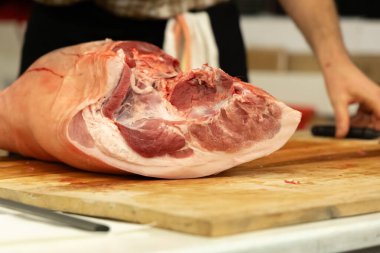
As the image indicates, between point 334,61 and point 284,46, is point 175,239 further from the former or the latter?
point 284,46

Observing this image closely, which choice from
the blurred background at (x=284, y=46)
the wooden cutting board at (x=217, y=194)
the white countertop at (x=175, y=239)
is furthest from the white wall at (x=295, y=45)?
the white countertop at (x=175, y=239)

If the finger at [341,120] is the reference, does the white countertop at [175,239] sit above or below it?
above

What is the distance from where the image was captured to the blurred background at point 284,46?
4.29 m

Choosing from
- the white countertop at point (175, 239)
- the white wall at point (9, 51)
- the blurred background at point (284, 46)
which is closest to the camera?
the white countertop at point (175, 239)

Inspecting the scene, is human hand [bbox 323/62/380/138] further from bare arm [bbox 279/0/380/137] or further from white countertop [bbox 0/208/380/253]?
white countertop [bbox 0/208/380/253]

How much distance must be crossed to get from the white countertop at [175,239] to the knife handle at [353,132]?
0.96 metres

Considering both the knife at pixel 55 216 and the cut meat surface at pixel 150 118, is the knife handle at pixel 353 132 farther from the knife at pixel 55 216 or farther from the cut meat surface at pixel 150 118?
the knife at pixel 55 216

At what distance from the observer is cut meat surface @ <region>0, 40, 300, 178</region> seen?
1484 millimetres

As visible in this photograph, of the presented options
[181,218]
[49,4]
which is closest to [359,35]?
[49,4]

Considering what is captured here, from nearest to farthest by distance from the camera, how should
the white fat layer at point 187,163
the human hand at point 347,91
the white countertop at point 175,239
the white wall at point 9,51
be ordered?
the white countertop at point 175,239 < the white fat layer at point 187,163 < the human hand at point 347,91 < the white wall at point 9,51

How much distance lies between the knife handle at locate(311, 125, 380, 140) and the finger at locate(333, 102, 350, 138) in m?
0.02

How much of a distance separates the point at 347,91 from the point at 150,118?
0.82 meters

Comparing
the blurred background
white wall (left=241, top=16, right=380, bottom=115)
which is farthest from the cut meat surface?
white wall (left=241, top=16, right=380, bottom=115)

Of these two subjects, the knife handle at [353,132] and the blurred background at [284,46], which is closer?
the knife handle at [353,132]
